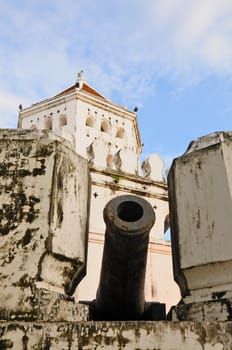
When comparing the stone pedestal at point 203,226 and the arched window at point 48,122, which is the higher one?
the arched window at point 48,122

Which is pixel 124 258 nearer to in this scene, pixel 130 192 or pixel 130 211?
pixel 130 211

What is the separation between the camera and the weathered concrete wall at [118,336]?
2146 millimetres

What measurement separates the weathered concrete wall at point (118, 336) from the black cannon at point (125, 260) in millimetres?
792

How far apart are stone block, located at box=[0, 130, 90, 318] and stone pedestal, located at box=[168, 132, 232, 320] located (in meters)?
0.65

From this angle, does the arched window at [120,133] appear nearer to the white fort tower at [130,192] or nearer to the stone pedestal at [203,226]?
the white fort tower at [130,192]

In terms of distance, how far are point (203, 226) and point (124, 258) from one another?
784 mm

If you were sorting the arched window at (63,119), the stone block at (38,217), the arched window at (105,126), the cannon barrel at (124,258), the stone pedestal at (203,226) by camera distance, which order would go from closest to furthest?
1. the stone block at (38,217)
2. the stone pedestal at (203,226)
3. the cannon barrel at (124,258)
4. the arched window at (63,119)
5. the arched window at (105,126)

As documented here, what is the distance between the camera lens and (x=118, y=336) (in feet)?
7.10

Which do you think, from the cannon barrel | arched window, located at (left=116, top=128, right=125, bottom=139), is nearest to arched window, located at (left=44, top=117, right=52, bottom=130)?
arched window, located at (left=116, top=128, right=125, bottom=139)

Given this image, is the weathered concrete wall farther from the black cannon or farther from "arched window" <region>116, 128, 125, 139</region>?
"arched window" <region>116, 128, 125, 139</region>

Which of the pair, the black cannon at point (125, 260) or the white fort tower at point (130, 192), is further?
the white fort tower at point (130, 192)

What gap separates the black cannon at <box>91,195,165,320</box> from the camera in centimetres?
290


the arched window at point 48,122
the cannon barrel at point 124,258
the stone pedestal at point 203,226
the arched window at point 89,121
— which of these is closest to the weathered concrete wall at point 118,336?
the stone pedestal at point 203,226

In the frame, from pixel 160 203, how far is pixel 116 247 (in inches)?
333
